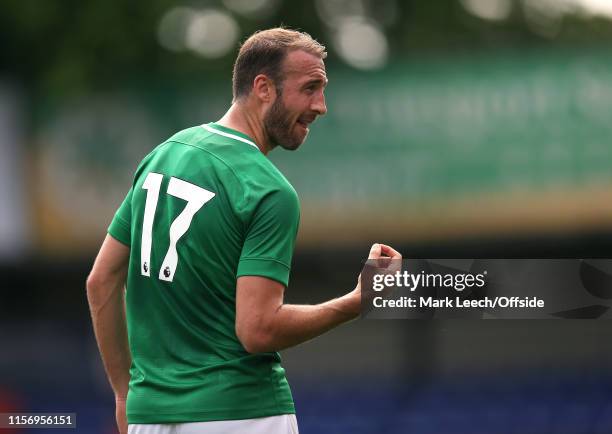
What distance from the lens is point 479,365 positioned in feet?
28.9

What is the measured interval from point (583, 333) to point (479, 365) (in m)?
0.92

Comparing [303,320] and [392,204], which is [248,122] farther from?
[392,204]

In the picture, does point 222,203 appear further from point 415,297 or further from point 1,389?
point 1,389

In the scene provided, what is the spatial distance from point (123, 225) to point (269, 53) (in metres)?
0.69

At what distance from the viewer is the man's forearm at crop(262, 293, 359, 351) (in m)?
3.00

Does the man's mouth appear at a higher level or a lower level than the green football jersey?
higher

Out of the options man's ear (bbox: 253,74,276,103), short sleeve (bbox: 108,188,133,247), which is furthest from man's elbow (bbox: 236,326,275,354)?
man's ear (bbox: 253,74,276,103)

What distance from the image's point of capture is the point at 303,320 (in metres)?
3.05

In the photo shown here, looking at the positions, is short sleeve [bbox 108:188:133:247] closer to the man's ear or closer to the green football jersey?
the green football jersey

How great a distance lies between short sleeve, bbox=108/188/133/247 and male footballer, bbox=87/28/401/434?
0.02m

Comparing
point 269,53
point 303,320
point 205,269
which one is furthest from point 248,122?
point 303,320

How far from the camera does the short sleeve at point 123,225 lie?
332 cm

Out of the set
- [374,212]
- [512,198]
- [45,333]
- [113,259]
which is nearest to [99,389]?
[45,333]

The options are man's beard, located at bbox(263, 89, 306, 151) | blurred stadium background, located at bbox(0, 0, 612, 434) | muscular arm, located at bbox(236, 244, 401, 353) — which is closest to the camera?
muscular arm, located at bbox(236, 244, 401, 353)
